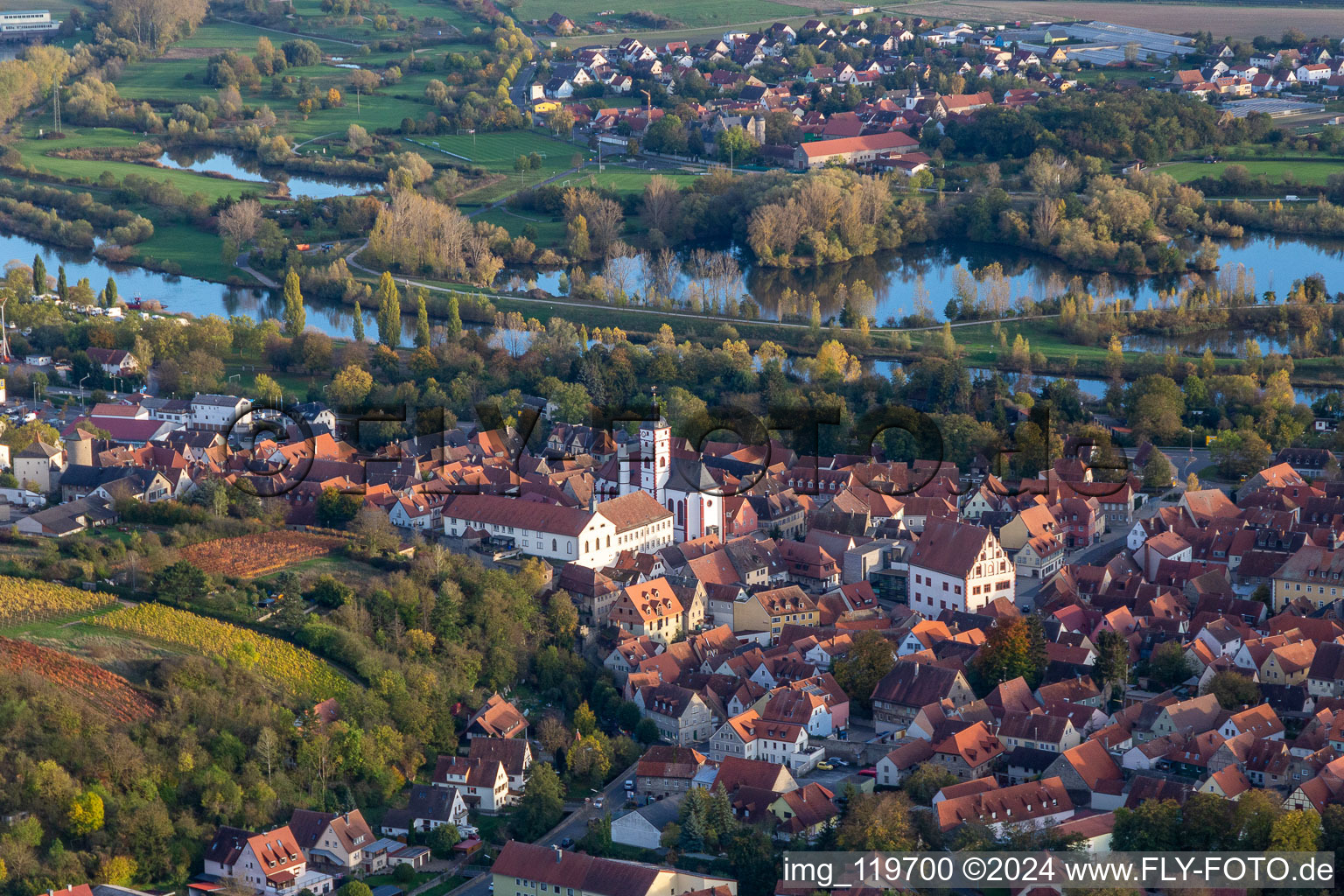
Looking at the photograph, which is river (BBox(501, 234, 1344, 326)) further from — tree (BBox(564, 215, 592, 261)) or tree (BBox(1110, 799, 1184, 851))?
tree (BBox(1110, 799, 1184, 851))

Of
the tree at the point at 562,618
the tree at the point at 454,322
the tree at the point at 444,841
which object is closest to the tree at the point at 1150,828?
the tree at the point at 444,841

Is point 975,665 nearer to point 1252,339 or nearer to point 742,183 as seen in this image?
point 1252,339

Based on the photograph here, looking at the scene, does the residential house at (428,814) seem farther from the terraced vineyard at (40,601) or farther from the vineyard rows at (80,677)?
the terraced vineyard at (40,601)

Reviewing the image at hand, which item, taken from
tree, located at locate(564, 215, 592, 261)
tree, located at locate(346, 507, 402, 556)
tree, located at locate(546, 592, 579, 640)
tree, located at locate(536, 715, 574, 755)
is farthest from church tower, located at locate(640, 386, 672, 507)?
tree, located at locate(564, 215, 592, 261)

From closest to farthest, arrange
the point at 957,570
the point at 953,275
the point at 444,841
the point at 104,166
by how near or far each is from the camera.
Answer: the point at 444,841 → the point at 957,570 → the point at 953,275 → the point at 104,166

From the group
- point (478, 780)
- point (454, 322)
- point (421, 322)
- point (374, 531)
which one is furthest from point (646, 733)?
point (421, 322)

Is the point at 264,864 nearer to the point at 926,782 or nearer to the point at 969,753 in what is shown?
the point at 926,782

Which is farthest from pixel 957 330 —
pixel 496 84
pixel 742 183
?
pixel 496 84
